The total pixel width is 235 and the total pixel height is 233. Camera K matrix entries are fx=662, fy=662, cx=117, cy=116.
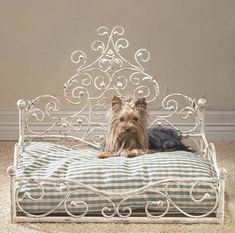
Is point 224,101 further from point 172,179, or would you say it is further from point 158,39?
point 172,179

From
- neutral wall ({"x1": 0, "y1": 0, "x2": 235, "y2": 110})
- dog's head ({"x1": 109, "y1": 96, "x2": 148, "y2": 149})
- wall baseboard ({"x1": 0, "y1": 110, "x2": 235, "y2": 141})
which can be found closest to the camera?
dog's head ({"x1": 109, "y1": 96, "x2": 148, "y2": 149})

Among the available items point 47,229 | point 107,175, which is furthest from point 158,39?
point 47,229

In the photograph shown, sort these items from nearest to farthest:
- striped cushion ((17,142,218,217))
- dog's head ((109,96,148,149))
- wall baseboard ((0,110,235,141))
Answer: striped cushion ((17,142,218,217)) < dog's head ((109,96,148,149)) < wall baseboard ((0,110,235,141))

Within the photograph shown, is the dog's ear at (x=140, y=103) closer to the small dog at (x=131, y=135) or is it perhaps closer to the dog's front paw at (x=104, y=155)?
the small dog at (x=131, y=135)

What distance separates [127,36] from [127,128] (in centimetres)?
98

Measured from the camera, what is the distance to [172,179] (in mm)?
2295

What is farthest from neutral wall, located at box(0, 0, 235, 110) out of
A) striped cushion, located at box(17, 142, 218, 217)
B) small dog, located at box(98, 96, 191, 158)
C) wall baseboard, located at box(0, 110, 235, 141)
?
striped cushion, located at box(17, 142, 218, 217)

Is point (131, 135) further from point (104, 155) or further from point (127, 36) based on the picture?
point (127, 36)

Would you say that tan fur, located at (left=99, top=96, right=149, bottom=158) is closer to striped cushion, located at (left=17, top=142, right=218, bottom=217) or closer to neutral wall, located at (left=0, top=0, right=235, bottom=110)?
striped cushion, located at (left=17, top=142, right=218, bottom=217)

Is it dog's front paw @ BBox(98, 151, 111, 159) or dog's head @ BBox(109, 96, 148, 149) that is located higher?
dog's head @ BBox(109, 96, 148, 149)

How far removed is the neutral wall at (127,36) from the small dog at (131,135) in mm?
882

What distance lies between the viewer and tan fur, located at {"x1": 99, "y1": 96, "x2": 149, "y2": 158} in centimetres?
264

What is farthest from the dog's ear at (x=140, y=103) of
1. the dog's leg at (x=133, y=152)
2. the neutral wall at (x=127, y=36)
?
the neutral wall at (x=127, y=36)

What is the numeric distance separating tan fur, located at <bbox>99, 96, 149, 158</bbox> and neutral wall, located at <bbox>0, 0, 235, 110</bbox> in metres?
0.91
